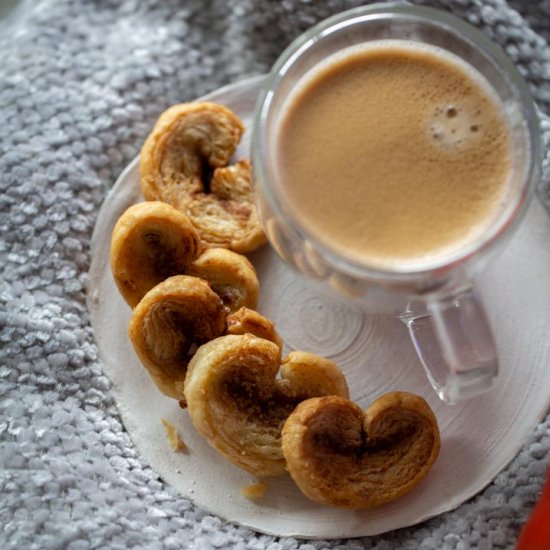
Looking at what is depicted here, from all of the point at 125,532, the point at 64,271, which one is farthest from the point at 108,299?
the point at 125,532

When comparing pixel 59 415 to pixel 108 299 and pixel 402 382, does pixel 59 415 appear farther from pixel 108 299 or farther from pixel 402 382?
pixel 402 382

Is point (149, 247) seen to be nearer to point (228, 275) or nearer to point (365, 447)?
point (228, 275)

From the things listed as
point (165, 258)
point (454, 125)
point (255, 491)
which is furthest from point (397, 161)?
point (255, 491)

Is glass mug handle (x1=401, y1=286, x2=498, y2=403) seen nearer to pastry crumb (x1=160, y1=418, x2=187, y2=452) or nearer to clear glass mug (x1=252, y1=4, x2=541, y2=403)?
clear glass mug (x1=252, y1=4, x2=541, y2=403)

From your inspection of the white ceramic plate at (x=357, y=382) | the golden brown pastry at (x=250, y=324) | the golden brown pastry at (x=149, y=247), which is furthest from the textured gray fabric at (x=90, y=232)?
the golden brown pastry at (x=250, y=324)

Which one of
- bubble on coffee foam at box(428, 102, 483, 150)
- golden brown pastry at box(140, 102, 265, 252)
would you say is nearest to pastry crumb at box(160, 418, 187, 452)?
golden brown pastry at box(140, 102, 265, 252)

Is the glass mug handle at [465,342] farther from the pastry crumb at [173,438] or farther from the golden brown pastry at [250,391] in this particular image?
the pastry crumb at [173,438]
